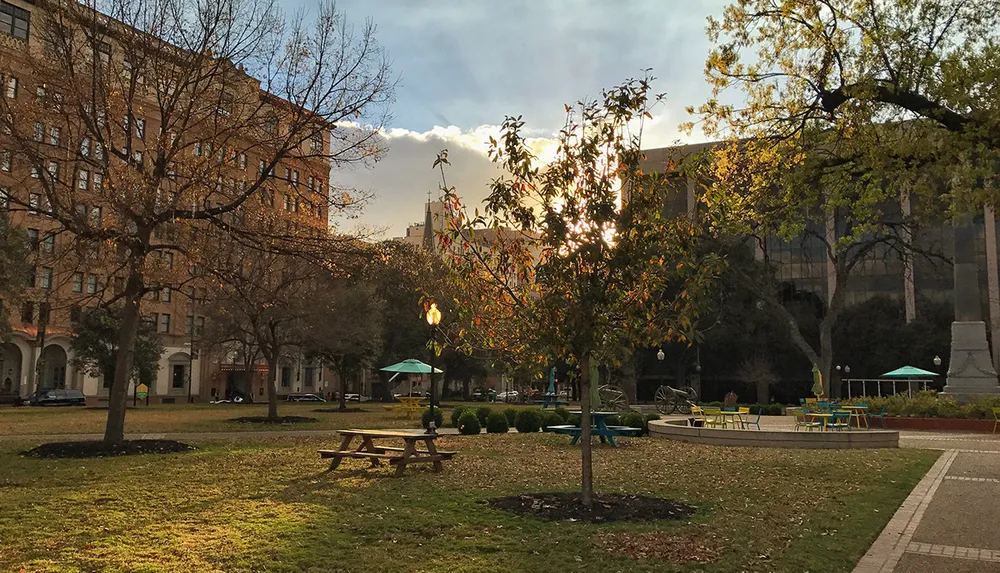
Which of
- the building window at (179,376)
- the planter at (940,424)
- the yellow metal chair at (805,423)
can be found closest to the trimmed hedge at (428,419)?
the yellow metal chair at (805,423)

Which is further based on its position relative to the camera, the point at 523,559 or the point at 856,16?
the point at 856,16

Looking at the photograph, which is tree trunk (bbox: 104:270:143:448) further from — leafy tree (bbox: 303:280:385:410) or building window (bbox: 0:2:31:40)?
building window (bbox: 0:2:31:40)

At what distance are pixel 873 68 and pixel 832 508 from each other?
7404 millimetres

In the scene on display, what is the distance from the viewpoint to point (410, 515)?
8.09 meters

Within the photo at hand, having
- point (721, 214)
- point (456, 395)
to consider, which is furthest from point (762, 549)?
point (456, 395)

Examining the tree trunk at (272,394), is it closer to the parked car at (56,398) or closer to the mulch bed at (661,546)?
the mulch bed at (661,546)

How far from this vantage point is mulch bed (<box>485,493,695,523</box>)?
8.14 meters

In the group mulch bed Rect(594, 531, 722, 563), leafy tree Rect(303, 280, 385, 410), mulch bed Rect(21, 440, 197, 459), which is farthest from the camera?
leafy tree Rect(303, 280, 385, 410)

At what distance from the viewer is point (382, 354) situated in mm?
53344

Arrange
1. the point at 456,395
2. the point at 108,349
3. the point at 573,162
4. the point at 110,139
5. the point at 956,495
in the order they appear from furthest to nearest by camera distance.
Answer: the point at 456,395 → the point at 108,349 → the point at 110,139 → the point at 956,495 → the point at 573,162

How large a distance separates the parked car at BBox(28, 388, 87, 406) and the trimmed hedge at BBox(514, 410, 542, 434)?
3894 centimetres

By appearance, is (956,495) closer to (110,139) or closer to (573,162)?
(573,162)

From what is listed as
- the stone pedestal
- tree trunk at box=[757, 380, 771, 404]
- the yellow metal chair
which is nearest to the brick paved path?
the yellow metal chair

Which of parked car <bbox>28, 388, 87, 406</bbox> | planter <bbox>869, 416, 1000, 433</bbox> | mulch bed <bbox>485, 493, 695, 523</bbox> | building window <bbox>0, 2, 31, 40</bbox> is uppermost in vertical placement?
building window <bbox>0, 2, 31, 40</bbox>
